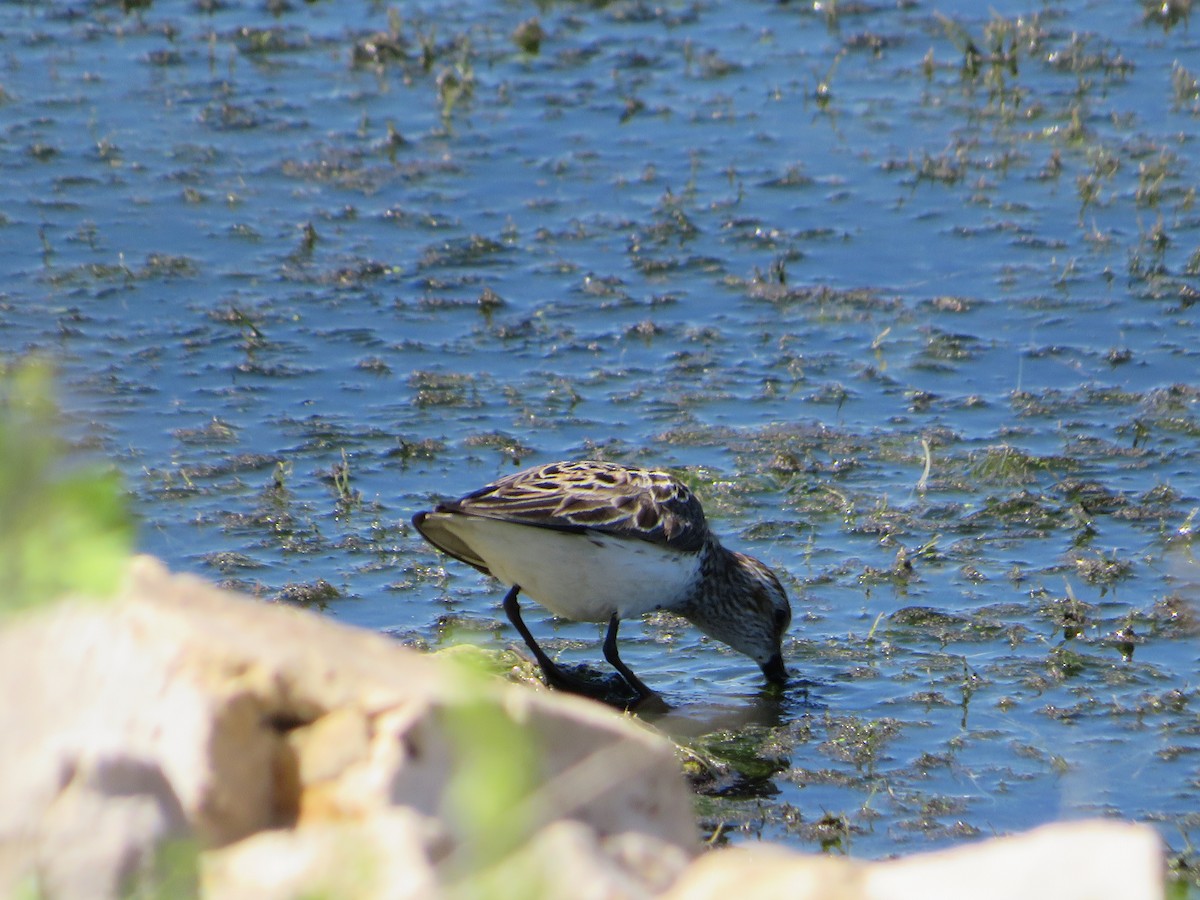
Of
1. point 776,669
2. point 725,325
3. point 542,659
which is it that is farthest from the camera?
point 725,325

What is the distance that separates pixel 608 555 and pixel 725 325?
3.19 meters

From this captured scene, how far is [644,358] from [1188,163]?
4.17 metres

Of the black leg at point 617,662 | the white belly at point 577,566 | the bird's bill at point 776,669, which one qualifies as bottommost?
the bird's bill at point 776,669

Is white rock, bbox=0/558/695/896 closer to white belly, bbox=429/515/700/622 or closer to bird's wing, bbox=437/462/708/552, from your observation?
bird's wing, bbox=437/462/708/552

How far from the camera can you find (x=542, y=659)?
25.0 feet

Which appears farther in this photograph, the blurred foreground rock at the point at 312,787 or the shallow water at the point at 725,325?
the shallow water at the point at 725,325

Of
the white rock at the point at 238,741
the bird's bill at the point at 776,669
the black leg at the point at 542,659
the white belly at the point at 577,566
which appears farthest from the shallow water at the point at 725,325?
the white rock at the point at 238,741

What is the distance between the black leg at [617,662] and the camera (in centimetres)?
761

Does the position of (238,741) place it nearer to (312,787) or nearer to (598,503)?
(312,787)

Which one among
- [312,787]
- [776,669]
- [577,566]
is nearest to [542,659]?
[577,566]

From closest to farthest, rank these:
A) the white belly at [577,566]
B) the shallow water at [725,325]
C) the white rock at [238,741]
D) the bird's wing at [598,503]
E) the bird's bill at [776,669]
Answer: the white rock at [238,741] < the bird's wing at [598,503] < the white belly at [577,566] < the shallow water at [725,325] < the bird's bill at [776,669]

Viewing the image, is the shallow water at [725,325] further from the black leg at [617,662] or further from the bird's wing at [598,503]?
the bird's wing at [598,503]

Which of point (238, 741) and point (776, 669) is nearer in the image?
point (238, 741)

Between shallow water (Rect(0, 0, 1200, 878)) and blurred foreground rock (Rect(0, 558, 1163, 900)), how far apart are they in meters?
2.37
